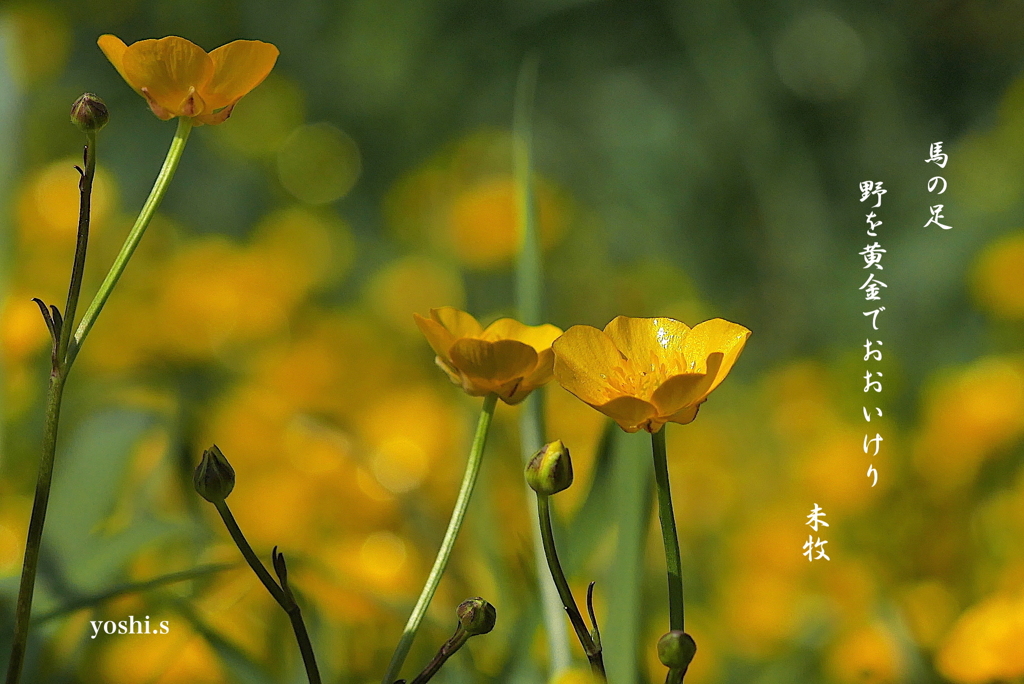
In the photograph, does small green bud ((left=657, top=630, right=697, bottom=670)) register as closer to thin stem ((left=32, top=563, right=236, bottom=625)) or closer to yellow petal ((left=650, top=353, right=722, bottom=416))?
yellow petal ((left=650, top=353, right=722, bottom=416))

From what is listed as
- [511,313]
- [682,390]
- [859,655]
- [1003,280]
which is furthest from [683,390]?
[1003,280]

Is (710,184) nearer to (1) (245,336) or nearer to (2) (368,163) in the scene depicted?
(2) (368,163)

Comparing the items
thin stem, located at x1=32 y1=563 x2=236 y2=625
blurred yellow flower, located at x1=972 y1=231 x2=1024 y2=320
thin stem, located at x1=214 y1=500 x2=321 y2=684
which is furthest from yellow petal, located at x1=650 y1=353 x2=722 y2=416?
blurred yellow flower, located at x1=972 y1=231 x2=1024 y2=320

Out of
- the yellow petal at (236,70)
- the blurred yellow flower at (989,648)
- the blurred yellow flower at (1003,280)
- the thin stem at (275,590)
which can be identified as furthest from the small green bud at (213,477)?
the blurred yellow flower at (1003,280)

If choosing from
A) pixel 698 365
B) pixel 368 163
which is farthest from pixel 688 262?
pixel 698 365

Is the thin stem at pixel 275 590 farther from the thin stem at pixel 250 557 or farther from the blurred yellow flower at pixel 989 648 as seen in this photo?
the blurred yellow flower at pixel 989 648

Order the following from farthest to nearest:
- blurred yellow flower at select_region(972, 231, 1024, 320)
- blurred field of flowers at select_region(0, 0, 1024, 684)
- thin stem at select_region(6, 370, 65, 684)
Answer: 1. blurred yellow flower at select_region(972, 231, 1024, 320)
2. blurred field of flowers at select_region(0, 0, 1024, 684)
3. thin stem at select_region(6, 370, 65, 684)
